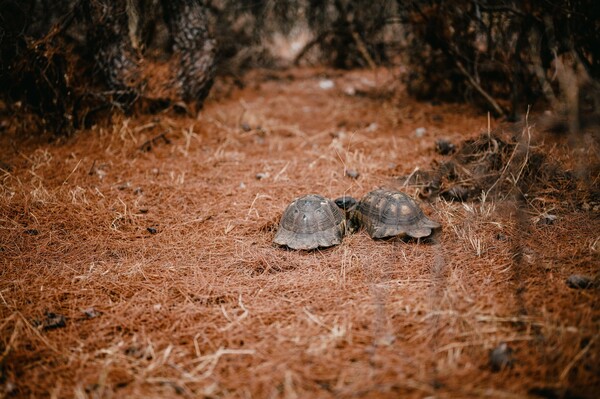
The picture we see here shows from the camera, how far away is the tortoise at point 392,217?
2.94 m

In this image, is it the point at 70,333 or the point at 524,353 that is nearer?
the point at 524,353

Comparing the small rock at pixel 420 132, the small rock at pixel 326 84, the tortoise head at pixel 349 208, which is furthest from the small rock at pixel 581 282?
the small rock at pixel 326 84

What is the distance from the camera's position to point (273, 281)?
8.61ft

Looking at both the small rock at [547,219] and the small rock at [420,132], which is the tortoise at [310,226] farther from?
the small rock at [420,132]

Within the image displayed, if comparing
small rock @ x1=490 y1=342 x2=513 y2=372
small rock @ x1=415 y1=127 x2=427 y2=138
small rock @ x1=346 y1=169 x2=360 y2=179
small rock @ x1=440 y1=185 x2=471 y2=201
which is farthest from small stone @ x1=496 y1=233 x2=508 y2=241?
small rock @ x1=415 y1=127 x2=427 y2=138

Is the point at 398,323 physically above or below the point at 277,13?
below

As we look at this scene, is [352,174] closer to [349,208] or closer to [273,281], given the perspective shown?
[349,208]

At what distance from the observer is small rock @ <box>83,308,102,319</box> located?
91.7 inches

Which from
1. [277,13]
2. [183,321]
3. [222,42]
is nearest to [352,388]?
[183,321]

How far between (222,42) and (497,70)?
531 centimetres

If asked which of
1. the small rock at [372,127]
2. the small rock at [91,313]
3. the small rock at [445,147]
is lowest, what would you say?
the small rock at [91,313]

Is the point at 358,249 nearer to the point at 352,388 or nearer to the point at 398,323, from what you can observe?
the point at 398,323

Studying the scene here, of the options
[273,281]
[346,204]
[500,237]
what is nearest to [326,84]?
[346,204]

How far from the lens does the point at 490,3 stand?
5.36 m
